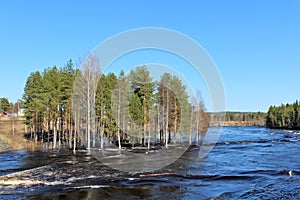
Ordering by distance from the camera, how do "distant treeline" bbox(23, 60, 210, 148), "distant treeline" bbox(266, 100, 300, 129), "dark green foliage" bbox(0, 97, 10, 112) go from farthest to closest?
1. "distant treeline" bbox(266, 100, 300, 129)
2. "dark green foliage" bbox(0, 97, 10, 112)
3. "distant treeline" bbox(23, 60, 210, 148)

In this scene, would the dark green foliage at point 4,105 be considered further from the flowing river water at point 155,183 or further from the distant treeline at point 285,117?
the distant treeline at point 285,117

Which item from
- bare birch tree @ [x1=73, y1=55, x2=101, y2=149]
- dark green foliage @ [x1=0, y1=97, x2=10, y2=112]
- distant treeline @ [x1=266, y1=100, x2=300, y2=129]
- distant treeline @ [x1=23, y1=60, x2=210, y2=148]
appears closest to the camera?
bare birch tree @ [x1=73, y1=55, x2=101, y2=149]

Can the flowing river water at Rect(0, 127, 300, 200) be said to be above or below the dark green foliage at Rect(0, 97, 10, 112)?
below

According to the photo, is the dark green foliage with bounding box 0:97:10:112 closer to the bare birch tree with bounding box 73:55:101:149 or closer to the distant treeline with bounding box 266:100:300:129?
the bare birch tree with bounding box 73:55:101:149

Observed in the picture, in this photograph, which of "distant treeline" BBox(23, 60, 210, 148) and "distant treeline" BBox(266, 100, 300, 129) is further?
"distant treeline" BBox(266, 100, 300, 129)

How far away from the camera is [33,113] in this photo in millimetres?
53219

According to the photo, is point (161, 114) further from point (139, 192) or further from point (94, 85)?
point (139, 192)

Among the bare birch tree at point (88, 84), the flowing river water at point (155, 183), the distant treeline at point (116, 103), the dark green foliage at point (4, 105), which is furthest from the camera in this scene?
the dark green foliage at point (4, 105)

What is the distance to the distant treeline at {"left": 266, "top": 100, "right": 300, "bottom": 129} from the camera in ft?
444

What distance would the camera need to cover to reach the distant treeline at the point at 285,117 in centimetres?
13538

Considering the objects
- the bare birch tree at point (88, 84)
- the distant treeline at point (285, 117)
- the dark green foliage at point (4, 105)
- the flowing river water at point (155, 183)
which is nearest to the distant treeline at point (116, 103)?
the bare birch tree at point (88, 84)

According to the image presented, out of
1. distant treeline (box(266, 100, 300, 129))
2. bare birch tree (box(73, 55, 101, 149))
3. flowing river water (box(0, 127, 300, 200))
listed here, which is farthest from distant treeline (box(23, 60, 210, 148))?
distant treeline (box(266, 100, 300, 129))

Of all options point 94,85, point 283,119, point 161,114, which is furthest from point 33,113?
point 283,119

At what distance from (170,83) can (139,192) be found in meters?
32.7
